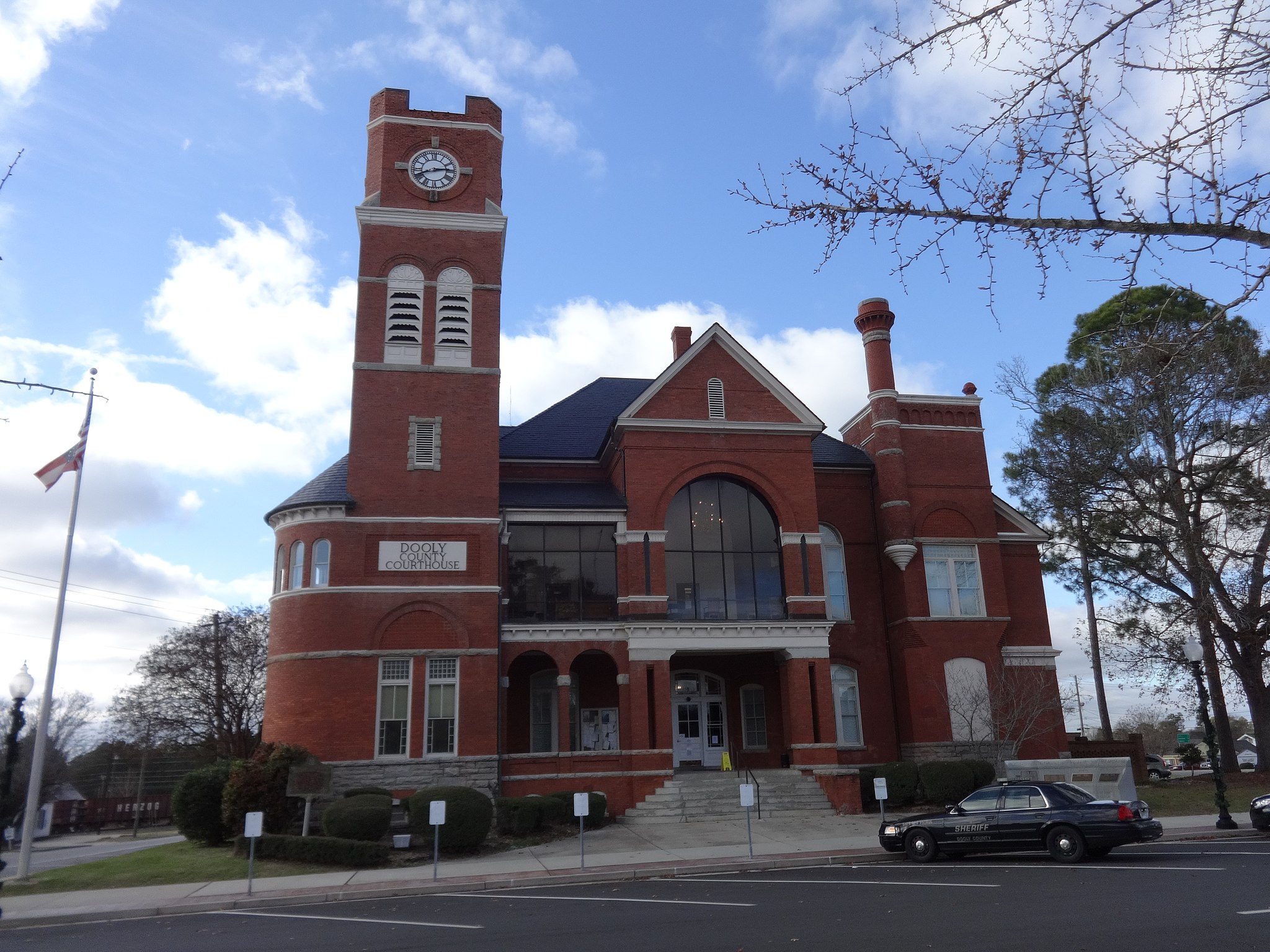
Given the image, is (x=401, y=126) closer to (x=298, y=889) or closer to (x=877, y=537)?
(x=877, y=537)

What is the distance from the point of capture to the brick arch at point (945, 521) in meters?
31.7

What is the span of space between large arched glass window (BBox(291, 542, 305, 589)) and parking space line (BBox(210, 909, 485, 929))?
39.1ft

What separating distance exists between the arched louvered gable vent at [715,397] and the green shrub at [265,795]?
15390 millimetres

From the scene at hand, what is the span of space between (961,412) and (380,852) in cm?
2402

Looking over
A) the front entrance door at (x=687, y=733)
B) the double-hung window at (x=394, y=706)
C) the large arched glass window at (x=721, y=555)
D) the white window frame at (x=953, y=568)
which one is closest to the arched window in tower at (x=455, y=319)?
the large arched glass window at (x=721, y=555)

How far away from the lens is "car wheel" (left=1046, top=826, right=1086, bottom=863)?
Result: 15391 millimetres

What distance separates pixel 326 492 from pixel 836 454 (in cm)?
1714

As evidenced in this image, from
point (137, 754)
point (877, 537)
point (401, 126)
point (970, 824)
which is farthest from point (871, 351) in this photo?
point (137, 754)

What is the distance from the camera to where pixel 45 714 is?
67.4 feet

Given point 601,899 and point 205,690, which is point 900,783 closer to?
point 601,899

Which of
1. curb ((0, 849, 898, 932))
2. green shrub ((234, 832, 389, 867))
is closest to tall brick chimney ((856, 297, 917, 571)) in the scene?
curb ((0, 849, 898, 932))

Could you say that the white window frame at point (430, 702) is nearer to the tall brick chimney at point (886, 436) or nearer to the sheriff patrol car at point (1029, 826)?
the sheriff patrol car at point (1029, 826)

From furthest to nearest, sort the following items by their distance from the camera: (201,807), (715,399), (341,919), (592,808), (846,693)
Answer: (846,693), (715,399), (592,808), (201,807), (341,919)

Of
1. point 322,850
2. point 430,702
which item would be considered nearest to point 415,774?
point 430,702
